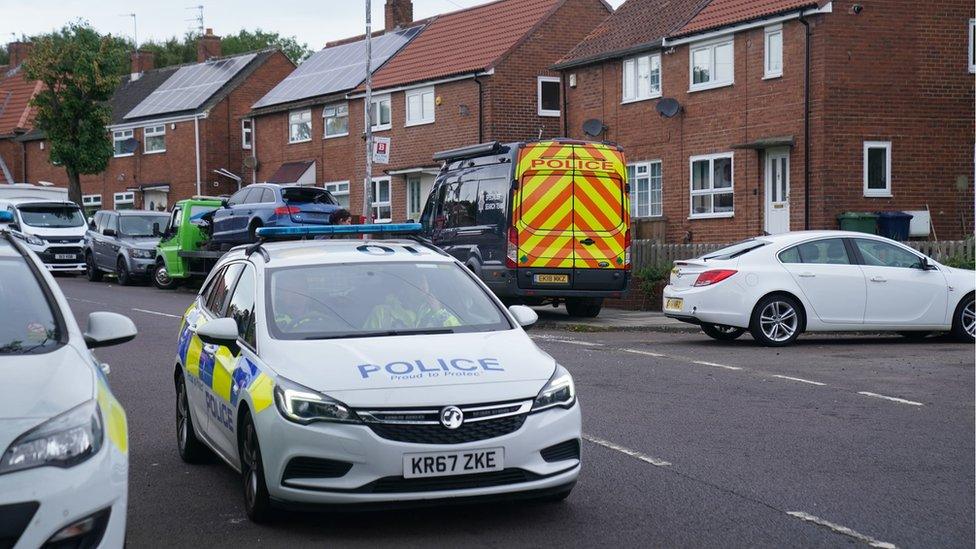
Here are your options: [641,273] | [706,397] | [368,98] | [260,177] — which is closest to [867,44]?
[641,273]

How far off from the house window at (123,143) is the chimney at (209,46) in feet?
27.2

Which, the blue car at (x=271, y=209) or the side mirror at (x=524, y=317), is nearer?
the side mirror at (x=524, y=317)

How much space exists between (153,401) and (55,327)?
5699 millimetres

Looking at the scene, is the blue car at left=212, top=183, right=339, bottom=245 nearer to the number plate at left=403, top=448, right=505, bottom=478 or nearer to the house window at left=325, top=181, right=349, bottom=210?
the house window at left=325, top=181, right=349, bottom=210

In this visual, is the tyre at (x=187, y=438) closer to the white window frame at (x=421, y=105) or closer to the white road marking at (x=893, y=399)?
the white road marking at (x=893, y=399)

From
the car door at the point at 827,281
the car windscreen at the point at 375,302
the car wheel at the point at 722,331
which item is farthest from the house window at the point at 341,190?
the car windscreen at the point at 375,302

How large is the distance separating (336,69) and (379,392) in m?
42.3

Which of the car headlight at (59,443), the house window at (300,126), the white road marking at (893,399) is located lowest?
the white road marking at (893,399)

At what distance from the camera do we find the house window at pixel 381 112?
137ft

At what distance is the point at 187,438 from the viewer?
8398mm

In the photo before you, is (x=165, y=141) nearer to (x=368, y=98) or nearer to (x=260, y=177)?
(x=260, y=177)

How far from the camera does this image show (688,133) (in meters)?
30.1

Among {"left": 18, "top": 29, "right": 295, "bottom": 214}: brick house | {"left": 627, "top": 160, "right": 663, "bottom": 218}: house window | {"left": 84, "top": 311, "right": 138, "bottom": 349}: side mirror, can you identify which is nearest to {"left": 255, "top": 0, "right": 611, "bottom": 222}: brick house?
{"left": 627, "top": 160, "right": 663, "bottom": 218}: house window

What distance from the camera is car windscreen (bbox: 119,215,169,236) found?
109ft
